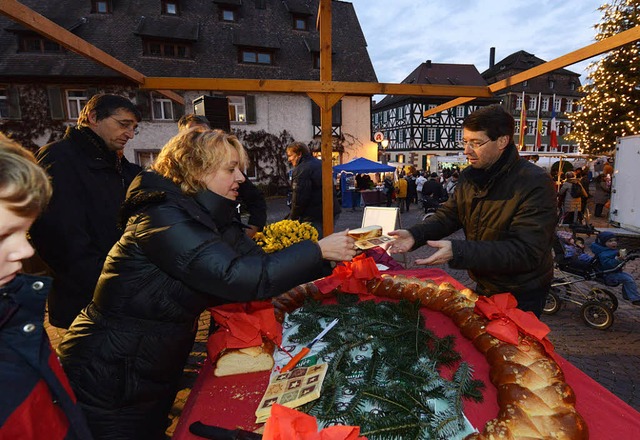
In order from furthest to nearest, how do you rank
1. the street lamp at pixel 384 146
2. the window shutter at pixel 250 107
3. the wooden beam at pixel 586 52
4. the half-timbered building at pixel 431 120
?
the half-timbered building at pixel 431 120 → the street lamp at pixel 384 146 → the window shutter at pixel 250 107 → the wooden beam at pixel 586 52

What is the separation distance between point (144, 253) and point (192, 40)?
2188 centimetres

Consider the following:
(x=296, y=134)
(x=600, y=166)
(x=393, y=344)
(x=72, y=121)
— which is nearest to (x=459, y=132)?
(x=600, y=166)

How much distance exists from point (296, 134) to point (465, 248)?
2035 cm

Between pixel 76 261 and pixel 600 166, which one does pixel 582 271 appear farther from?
pixel 600 166

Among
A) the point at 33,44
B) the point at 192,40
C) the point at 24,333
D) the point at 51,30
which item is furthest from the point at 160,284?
the point at 33,44

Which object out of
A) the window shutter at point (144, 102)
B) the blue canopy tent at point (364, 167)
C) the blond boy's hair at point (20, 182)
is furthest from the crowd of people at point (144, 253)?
the window shutter at point (144, 102)

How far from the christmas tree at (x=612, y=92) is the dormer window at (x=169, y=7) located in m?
21.6

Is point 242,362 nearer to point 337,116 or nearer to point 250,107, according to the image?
point 250,107

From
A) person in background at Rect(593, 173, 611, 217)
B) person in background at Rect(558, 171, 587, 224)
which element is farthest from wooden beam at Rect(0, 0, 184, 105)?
person in background at Rect(593, 173, 611, 217)

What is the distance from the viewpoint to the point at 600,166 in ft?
59.5

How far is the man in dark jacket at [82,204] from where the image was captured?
227 centimetres

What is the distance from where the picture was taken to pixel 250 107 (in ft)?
67.2

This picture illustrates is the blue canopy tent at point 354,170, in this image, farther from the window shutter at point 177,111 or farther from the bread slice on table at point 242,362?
the bread slice on table at point 242,362

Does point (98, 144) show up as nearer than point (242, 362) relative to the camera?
No
